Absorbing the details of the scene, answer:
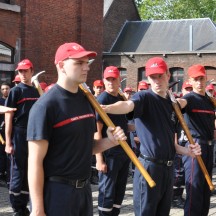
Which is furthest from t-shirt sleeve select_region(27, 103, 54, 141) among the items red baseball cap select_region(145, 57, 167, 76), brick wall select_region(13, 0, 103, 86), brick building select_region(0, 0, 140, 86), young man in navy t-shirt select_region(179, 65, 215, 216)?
brick wall select_region(13, 0, 103, 86)

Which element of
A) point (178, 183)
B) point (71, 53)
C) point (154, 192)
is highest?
point (71, 53)

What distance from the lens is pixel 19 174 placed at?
21.5 feet

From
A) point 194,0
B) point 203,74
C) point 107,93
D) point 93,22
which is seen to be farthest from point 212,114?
point 194,0

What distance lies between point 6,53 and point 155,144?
11.0 meters

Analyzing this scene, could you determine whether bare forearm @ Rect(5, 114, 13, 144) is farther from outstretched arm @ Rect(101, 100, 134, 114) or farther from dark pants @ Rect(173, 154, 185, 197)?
dark pants @ Rect(173, 154, 185, 197)

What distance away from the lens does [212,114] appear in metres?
5.97

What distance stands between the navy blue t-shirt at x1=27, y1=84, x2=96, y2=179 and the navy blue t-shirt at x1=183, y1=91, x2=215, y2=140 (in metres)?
2.63

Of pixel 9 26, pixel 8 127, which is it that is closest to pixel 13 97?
pixel 8 127

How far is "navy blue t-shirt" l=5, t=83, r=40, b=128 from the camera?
6.63 meters

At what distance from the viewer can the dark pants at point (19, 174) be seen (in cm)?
646

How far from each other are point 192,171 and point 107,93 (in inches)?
61.5

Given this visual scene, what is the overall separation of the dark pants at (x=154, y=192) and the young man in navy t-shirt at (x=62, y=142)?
3.86 feet

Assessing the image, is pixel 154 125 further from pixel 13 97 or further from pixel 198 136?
pixel 13 97

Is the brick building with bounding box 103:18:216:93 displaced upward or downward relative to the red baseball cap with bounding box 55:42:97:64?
upward
